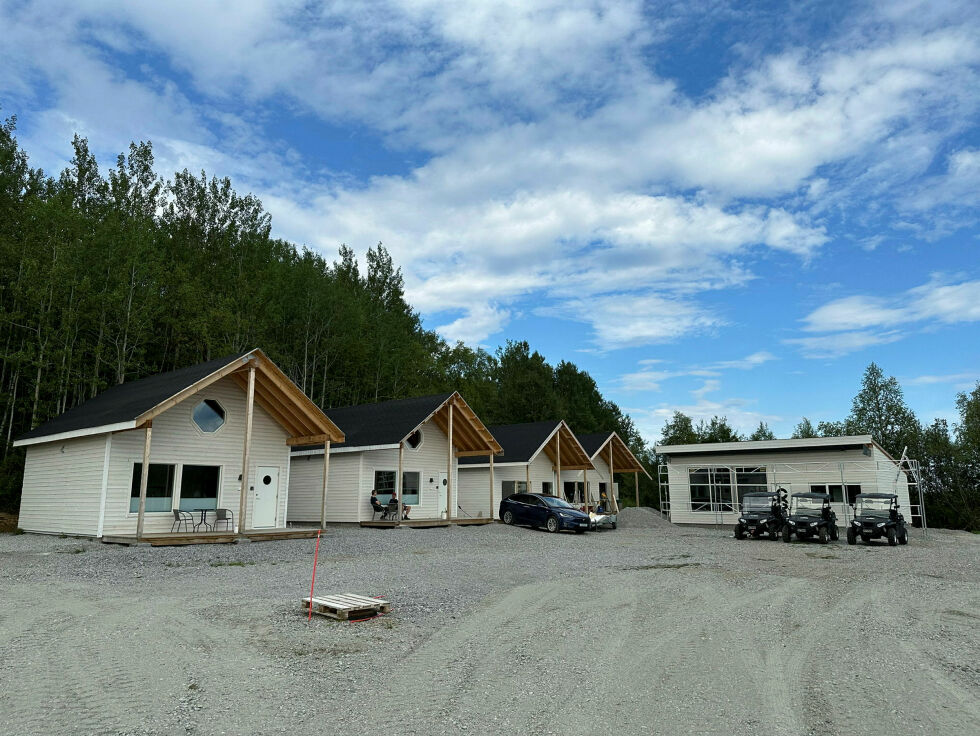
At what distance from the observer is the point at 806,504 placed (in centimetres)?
2269

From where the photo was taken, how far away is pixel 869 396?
61.0m

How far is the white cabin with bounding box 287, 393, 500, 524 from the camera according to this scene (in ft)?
78.1

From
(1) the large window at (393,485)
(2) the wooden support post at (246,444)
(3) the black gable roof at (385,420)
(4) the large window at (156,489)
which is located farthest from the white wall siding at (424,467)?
(4) the large window at (156,489)

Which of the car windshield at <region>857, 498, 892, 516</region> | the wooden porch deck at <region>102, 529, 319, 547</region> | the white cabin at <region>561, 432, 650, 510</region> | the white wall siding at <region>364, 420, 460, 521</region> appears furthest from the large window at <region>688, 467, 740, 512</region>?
the wooden porch deck at <region>102, 529, 319, 547</region>

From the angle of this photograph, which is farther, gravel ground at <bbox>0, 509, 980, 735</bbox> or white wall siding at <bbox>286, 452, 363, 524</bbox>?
white wall siding at <bbox>286, 452, 363, 524</bbox>

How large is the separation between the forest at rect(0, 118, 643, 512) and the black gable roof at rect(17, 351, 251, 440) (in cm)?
411

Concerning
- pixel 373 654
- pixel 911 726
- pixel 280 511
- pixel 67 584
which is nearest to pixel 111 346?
pixel 280 511

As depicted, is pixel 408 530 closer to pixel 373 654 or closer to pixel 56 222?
pixel 373 654

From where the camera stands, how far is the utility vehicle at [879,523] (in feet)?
68.8

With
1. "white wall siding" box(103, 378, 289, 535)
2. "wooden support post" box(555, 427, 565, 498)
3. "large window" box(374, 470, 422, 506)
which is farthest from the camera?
"wooden support post" box(555, 427, 565, 498)

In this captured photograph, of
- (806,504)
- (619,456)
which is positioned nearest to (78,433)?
(806,504)

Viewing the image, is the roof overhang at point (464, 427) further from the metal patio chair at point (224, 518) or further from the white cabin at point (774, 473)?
the white cabin at point (774, 473)

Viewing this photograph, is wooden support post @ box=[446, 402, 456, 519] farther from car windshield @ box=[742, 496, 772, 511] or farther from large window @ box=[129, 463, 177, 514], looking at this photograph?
car windshield @ box=[742, 496, 772, 511]

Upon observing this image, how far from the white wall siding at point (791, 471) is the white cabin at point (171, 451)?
19554mm
